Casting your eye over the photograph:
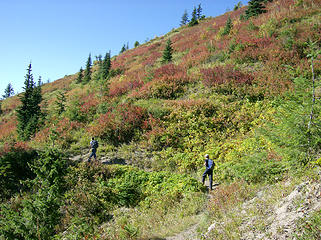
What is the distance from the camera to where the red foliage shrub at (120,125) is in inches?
499

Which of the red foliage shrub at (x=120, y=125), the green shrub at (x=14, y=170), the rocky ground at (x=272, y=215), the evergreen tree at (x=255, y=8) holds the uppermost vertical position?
the evergreen tree at (x=255, y=8)

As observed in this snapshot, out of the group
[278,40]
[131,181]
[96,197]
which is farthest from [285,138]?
[278,40]

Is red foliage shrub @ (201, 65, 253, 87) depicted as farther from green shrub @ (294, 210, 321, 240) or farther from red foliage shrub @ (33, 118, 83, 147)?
green shrub @ (294, 210, 321, 240)

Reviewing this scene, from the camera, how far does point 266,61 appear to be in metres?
16.1

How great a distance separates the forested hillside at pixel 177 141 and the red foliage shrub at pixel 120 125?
0.23 ft

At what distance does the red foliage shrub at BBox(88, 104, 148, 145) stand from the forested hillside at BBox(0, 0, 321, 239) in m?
0.07

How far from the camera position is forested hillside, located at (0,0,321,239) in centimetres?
495

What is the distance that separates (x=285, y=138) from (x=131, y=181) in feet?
19.3

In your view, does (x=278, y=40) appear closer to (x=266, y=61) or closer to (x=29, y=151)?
(x=266, y=61)

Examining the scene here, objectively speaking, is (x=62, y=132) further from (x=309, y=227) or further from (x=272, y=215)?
(x=309, y=227)

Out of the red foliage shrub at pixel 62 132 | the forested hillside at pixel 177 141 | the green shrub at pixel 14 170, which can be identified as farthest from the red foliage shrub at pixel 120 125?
the green shrub at pixel 14 170

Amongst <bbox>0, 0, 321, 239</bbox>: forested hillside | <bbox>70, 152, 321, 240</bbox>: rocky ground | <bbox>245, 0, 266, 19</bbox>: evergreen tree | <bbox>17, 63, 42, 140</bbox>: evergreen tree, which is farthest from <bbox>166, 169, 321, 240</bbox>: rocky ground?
<bbox>245, 0, 266, 19</bbox>: evergreen tree

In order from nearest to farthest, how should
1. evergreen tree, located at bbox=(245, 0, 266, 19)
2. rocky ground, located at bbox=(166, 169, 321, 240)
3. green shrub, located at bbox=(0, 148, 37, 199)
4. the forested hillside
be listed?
rocky ground, located at bbox=(166, 169, 321, 240) < the forested hillside < green shrub, located at bbox=(0, 148, 37, 199) < evergreen tree, located at bbox=(245, 0, 266, 19)

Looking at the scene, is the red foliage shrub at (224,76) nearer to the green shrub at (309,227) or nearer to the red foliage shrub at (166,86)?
the red foliage shrub at (166,86)
